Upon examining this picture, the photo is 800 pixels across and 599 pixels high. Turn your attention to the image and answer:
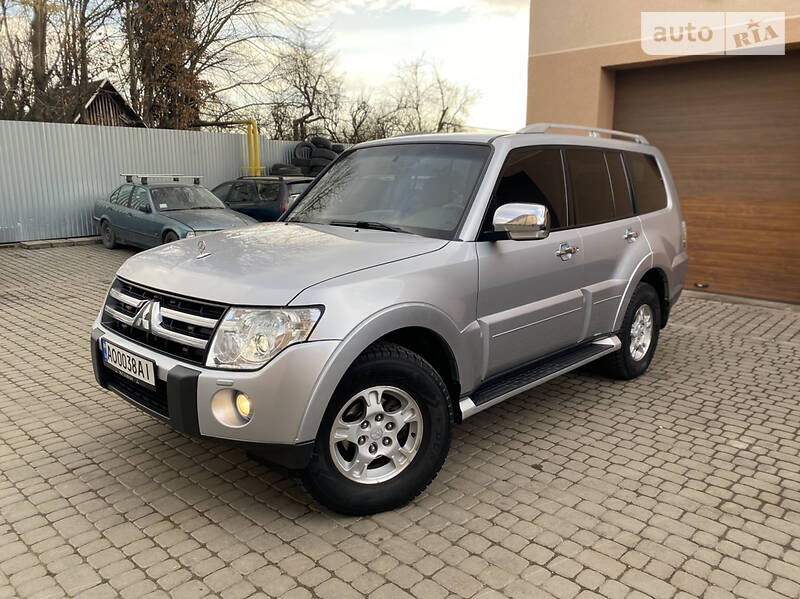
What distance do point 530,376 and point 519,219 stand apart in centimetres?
111

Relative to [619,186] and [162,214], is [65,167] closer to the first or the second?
[162,214]

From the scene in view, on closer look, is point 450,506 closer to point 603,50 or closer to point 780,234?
point 780,234

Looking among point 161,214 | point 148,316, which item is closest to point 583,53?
point 161,214

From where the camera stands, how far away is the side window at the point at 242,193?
43.7 feet

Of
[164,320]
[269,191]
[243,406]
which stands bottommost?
[243,406]

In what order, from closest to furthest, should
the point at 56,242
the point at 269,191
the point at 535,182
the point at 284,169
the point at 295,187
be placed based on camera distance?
the point at 535,182 → the point at 295,187 → the point at 269,191 → the point at 56,242 → the point at 284,169

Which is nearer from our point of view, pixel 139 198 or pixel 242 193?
pixel 139 198

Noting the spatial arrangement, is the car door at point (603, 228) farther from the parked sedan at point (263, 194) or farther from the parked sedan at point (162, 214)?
the parked sedan at point (263, 194)

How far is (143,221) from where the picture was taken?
1215cm

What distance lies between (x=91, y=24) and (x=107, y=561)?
22436 millimetres

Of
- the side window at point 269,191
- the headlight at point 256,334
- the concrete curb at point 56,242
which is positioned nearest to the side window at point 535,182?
the headlight at point 256,334

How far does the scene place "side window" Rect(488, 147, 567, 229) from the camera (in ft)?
13.4

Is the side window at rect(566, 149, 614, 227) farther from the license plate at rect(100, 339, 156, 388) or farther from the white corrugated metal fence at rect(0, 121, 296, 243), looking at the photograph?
the white corrugated metal fence at rect(0, 121, 296, 243)

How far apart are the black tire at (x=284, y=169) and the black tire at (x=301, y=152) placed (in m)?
0.43
